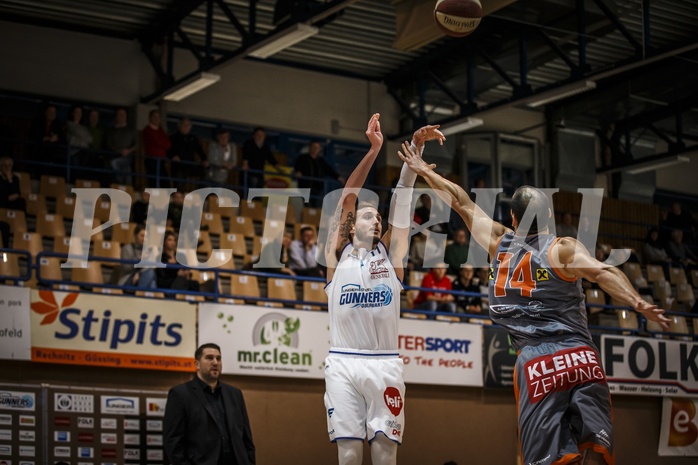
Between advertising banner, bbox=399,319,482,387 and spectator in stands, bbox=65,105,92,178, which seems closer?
advertising banner, bbox=399,319,482,387

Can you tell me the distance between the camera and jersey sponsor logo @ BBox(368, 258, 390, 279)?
7.65 m

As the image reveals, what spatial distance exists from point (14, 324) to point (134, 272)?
7.72 ft

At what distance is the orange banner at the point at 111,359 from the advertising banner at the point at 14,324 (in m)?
0.15

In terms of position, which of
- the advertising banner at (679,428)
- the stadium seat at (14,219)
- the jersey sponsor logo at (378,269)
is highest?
the stadium seat at (14,219)

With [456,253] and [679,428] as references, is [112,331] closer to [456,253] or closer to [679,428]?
[456,253]

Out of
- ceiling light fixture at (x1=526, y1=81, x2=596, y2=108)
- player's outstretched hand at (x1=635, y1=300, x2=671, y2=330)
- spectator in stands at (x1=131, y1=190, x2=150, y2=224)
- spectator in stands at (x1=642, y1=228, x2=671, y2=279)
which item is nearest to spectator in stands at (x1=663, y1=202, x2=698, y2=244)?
spectator in stands at (x1=642, y1=228, x2=671, y2=279)

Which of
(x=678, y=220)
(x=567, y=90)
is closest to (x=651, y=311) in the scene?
(x=567, y=90)

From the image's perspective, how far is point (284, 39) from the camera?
15328mm

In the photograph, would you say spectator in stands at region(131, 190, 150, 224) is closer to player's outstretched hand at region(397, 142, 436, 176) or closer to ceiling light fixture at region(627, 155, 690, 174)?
player's outstretched hand at region(397, 142, 436, 176)

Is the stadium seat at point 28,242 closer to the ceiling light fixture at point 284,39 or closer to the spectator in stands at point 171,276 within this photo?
the spectator in stands at point 171,276

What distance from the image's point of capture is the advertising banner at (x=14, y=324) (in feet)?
34.7

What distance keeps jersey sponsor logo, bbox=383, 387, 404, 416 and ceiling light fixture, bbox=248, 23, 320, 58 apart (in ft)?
28.4

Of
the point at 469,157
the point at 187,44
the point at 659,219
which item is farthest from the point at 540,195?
the point at 659,219

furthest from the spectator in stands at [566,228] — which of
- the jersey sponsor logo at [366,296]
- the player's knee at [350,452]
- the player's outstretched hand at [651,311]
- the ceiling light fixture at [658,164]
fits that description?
the player's outstretched hand at [651,311]
